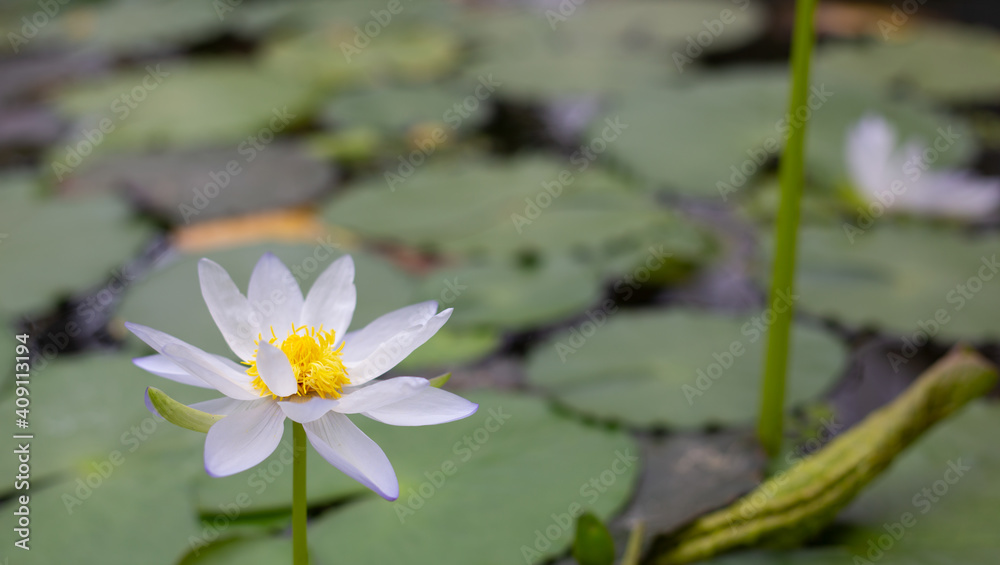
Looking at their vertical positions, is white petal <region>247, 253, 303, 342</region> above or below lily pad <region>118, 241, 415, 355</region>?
above

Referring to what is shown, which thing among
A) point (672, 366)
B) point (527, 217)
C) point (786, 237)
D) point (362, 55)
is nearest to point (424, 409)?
point (786, 237)

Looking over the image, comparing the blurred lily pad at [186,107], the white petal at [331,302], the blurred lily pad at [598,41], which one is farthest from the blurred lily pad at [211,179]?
the white petal at [331,302]

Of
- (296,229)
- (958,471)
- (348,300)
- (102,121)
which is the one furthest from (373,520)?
(102,121)

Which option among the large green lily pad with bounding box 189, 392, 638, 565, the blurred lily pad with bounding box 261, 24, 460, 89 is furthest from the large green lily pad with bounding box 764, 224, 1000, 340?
the blurred lily pad with bounding box 261, 24, 460, 89

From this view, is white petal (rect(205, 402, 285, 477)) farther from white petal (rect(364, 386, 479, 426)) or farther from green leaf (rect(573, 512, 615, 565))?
A: green leaf (rect(573, 512, 615, 565))

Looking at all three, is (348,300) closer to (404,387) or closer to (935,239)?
(404,387)

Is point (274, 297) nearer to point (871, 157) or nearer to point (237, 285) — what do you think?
point (237, 285)
